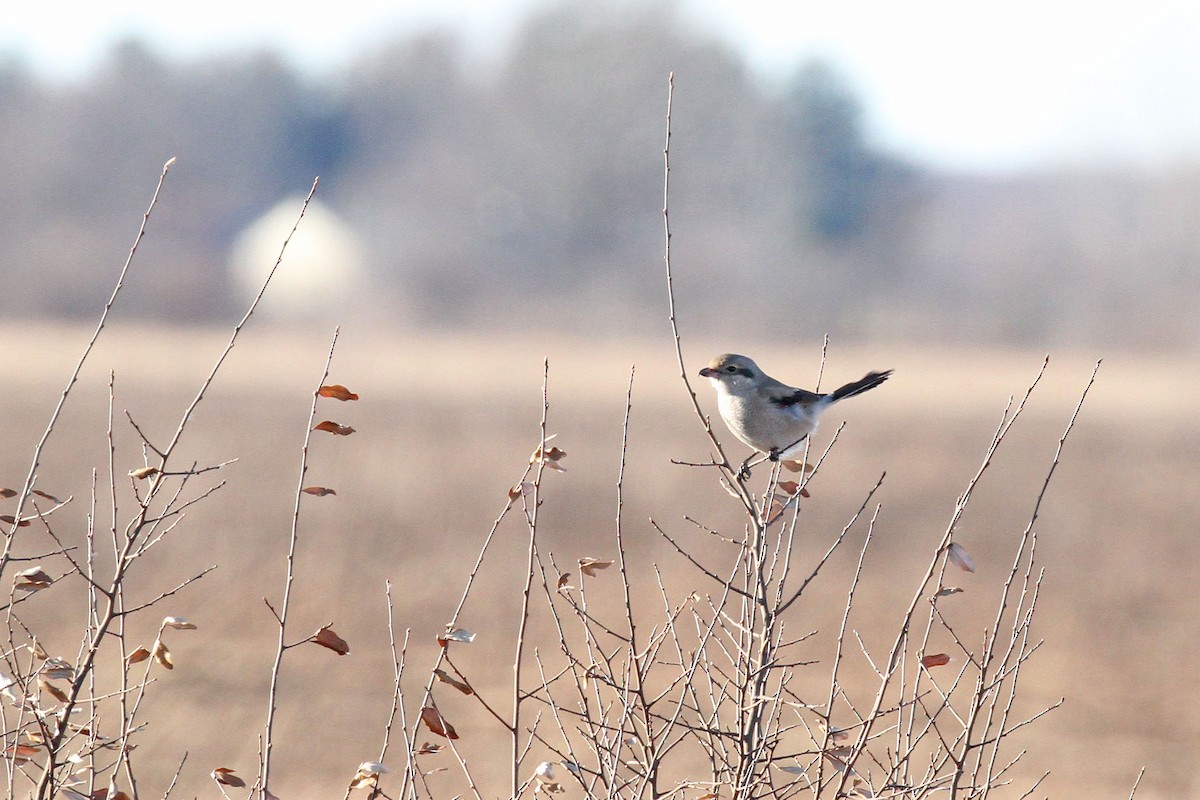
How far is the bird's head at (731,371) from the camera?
17.3 ft

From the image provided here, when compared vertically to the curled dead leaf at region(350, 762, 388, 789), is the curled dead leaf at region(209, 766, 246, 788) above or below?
below

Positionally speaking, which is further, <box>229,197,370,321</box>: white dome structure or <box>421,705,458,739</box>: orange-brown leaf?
<box>229,197,370,321</box>: white dome structure

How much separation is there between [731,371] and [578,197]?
4507cm

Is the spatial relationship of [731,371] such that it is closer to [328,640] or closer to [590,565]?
[590,565]

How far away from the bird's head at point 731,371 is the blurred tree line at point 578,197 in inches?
1257

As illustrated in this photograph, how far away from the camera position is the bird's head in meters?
5.27

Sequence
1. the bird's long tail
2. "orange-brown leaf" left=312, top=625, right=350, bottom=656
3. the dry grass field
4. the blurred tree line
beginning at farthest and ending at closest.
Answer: the blurred tree line < the dry grass field < the bird's long tail < "orange-brown leaf" left=312, top=625, right=350, bottom=656

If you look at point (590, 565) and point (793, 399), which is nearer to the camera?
point (590, 565)

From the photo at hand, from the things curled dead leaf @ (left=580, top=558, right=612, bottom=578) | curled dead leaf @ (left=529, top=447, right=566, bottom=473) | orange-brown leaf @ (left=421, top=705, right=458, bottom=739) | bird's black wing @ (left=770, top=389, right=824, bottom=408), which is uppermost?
bird's black wing @ (left=770, top=389, right=824, bottom=408)

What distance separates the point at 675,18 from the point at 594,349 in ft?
87.2

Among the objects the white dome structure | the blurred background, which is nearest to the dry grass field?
the blurred background

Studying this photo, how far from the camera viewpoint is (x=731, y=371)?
5336 mm

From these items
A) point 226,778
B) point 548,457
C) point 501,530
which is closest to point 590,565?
point 548,457

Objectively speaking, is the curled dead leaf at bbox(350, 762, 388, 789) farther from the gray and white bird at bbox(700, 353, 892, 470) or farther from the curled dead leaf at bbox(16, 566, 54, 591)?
the gray and white bird at bbox(700, 353, 892, 470)
